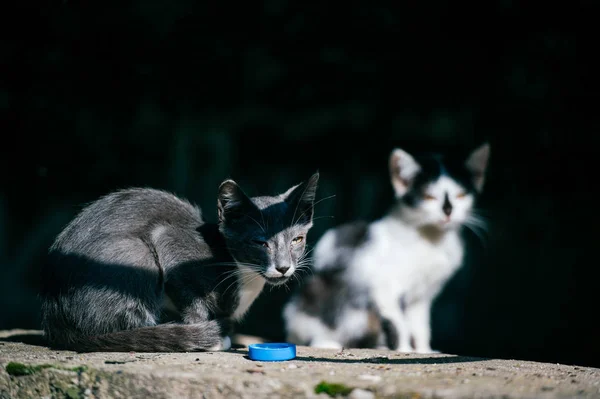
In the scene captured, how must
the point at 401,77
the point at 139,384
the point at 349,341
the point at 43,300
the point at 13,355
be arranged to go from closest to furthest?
the point at 139,384
the point at 13,355
the point at 43,300
the point at 349,341
the point at 401,77

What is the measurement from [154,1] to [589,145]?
3704 mm

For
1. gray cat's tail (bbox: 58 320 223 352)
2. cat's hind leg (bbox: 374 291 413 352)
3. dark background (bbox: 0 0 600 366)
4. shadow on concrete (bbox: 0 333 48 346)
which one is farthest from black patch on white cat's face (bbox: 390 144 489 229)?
shadow on concrete (bbox: 0 333 48 346)

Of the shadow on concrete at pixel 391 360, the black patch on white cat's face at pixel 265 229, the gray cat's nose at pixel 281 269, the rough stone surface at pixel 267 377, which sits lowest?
the shadow on concrete at pixel 391 360

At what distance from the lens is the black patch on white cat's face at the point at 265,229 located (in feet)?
11.4

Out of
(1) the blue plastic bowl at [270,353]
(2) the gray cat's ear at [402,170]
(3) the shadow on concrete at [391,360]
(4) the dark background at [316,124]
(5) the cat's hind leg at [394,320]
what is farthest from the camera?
(4) the dark background at [316,124]

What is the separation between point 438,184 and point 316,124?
1.46 meters

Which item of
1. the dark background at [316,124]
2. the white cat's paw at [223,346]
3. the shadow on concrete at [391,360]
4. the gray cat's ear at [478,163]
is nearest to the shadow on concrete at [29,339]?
the white cat's paw at [223,346]

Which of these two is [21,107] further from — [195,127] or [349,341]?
[349,341]

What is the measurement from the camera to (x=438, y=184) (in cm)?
422

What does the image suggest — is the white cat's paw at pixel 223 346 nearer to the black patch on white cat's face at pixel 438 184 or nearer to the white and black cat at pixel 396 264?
the white and black cat at pixel 396 264

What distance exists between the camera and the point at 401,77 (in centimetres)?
516

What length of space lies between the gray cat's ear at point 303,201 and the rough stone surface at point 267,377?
846 millimetres

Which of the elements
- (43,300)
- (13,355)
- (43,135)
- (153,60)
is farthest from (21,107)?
(13,355)

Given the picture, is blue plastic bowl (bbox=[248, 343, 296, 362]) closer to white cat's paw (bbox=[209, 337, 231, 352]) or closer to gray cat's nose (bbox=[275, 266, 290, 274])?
white cat's paw (bbox=[209, 337, 231, 352])
